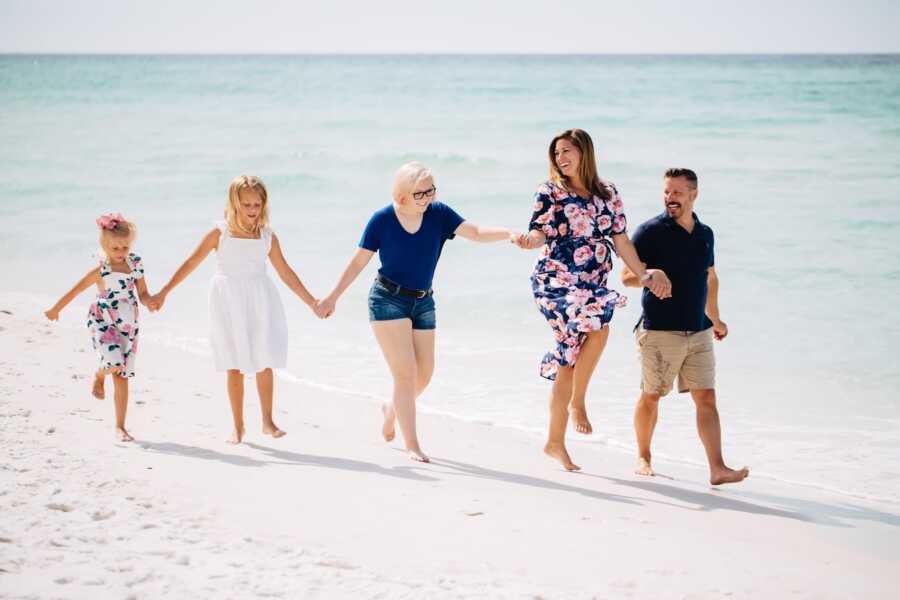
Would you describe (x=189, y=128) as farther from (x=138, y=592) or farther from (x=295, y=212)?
(x=138, y=592)

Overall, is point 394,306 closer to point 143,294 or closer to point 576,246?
point 576,246

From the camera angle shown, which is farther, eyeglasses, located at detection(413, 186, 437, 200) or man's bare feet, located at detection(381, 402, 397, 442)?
man's bare feet, located at detection(381, 402, 397, 442)

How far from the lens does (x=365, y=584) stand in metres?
3.51

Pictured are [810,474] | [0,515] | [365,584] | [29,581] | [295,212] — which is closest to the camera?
[29,581]

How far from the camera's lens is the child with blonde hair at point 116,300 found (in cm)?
535

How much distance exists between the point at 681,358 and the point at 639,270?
0.54 meters

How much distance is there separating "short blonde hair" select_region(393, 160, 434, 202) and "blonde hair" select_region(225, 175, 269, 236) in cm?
74

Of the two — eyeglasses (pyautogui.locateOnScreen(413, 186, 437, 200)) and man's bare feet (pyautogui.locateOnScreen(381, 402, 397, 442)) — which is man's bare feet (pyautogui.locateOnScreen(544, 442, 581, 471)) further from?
eyeglasses (pyautogui.locateOnScreen(413, 186, 437, 200))

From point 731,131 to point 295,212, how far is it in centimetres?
1598

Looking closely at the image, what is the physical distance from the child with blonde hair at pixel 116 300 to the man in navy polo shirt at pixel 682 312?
2.73 meters

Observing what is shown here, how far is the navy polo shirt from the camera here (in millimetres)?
5195

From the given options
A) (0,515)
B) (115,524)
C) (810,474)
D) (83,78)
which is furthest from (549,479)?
(83,78)

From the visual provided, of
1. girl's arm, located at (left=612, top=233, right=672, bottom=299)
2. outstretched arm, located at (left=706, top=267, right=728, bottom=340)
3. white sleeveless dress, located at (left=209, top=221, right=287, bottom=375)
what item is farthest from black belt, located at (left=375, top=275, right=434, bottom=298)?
outstretched arm, located at (left=706, top=267, right=728, bottom=340)

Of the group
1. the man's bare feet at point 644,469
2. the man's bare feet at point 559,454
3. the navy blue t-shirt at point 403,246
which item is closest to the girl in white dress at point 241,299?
the navy blue t-shirt at point 403,246
